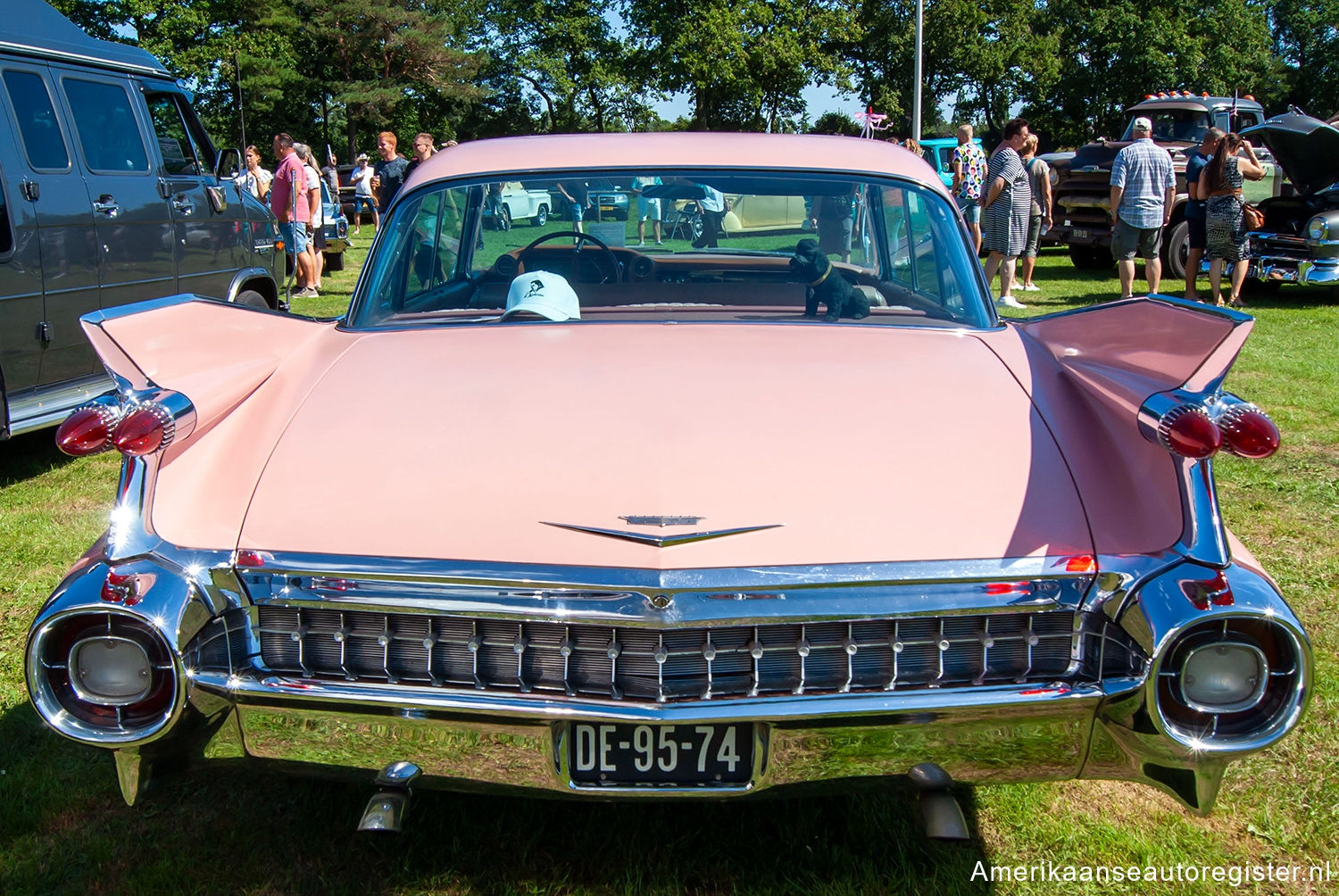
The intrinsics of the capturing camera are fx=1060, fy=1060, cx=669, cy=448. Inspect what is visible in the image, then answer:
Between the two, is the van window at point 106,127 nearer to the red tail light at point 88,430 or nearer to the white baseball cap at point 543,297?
the white baseball cap at point 543,297

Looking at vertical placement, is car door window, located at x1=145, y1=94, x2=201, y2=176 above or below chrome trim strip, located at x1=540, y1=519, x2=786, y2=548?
above

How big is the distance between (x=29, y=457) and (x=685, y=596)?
18.7ft

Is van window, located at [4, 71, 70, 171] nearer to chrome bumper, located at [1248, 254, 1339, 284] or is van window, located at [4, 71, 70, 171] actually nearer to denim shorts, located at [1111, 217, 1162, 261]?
denim shorts, located at [1111, 217, 1162, 261]

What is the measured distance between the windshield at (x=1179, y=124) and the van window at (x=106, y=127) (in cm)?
1297

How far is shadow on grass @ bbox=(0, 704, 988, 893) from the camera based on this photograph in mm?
2410

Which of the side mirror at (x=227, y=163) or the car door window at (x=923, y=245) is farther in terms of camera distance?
the side mirror at (x=227, y=163)

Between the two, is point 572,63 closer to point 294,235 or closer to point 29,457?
point 294,235

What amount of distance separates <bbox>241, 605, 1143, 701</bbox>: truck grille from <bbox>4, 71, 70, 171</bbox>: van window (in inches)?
185

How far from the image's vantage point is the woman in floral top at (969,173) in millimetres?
12375

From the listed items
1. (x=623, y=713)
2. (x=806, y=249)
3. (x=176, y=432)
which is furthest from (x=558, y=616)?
(x=806, y=249)

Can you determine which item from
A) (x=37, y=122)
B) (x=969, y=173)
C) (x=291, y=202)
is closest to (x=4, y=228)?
(x=37, y=122)

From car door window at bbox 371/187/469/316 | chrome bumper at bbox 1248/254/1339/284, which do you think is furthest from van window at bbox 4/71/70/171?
chrome bumper at bbox 1248/254/1339/284

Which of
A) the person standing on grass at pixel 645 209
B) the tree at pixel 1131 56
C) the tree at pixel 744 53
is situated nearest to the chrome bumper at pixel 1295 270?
the person standing on grass at pixel 645 209

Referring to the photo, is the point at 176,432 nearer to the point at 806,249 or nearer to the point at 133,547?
the point at 133,547
